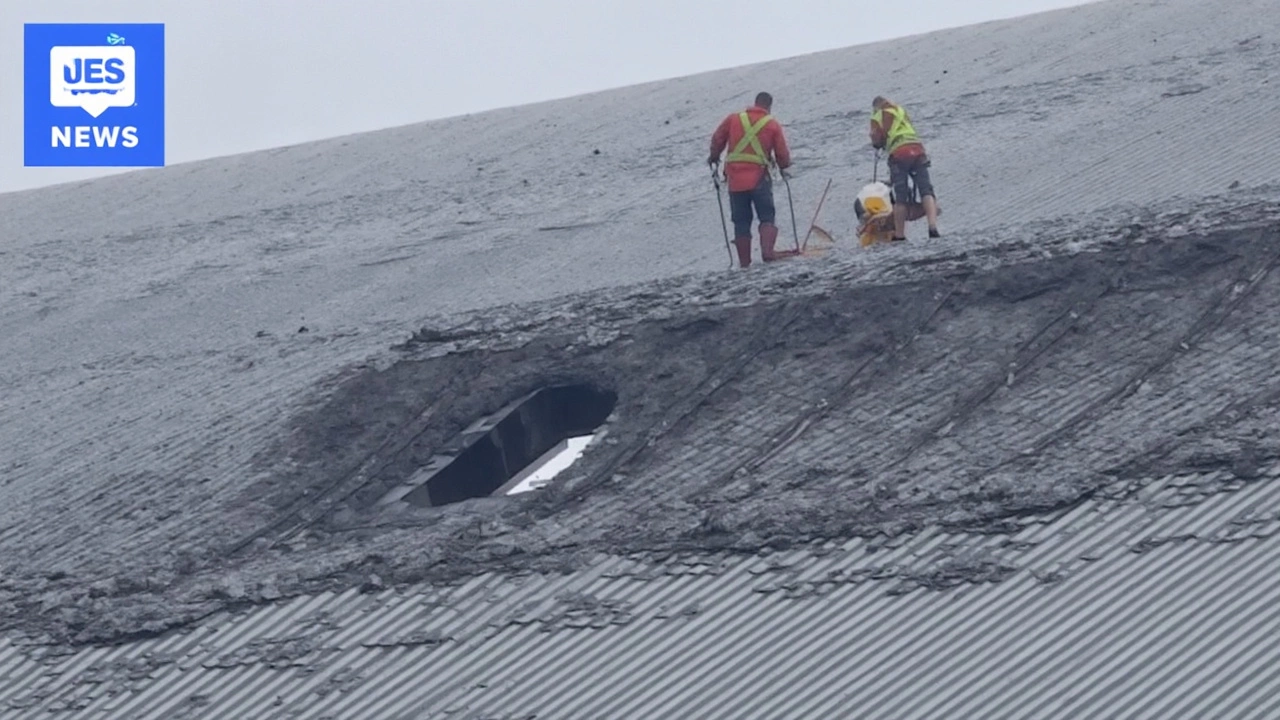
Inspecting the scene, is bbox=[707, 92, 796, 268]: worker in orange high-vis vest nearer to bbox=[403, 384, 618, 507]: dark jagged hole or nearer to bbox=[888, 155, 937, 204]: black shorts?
bbox=[888, 155, 937, 204]: black shorts

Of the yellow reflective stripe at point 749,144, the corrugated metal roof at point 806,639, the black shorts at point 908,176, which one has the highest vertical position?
the yellow reflective stripe at point 749,144

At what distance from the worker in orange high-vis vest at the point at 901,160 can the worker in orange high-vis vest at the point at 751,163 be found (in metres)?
0.82

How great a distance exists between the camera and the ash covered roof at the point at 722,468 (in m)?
9.61

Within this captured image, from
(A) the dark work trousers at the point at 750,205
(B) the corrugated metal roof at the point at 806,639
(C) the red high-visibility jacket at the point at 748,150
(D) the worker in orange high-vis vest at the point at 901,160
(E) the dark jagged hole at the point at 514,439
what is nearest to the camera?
(B) the corrugated metal roof at the point at 806,639

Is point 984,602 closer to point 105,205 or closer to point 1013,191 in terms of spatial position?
point 1013,191

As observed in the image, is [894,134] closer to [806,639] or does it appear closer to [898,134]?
[898,134]

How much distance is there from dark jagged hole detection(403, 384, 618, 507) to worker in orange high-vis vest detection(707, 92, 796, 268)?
7.64 ft

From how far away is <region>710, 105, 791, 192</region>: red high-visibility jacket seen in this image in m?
15.0

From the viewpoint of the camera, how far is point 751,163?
594 inches

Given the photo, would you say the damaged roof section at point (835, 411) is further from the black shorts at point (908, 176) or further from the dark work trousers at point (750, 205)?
the black shorts at point (908, 176)

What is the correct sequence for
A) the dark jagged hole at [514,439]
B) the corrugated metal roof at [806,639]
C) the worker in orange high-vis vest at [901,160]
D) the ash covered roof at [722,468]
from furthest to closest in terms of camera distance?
the worker in orange high-vis vest at [901,160] → the dark jagged hole at [514,439] → the ash covered roof at [722,468] → the corrugated metal roof at [806,639]

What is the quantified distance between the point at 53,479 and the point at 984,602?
24.1 ft

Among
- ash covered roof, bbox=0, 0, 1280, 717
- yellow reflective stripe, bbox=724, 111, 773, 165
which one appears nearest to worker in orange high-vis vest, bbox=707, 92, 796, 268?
yellow reflective stripe, bbox=724, 111, 773, 165

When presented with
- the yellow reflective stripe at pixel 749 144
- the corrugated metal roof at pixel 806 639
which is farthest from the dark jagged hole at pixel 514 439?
the yellow reflective stripe at pixel 749 144
